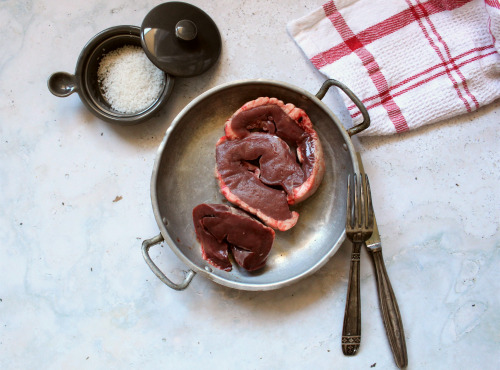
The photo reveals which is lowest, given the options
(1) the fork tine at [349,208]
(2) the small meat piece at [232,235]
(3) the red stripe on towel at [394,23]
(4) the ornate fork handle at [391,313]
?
(4) the ornate fork handle at [391,313]

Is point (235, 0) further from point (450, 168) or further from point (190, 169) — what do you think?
point (450, 168)

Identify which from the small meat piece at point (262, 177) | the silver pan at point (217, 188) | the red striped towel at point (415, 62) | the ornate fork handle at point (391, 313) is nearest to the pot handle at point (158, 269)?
the silver pan at point (217, 188)

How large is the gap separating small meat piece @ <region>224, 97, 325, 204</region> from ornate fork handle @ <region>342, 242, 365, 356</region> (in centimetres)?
29

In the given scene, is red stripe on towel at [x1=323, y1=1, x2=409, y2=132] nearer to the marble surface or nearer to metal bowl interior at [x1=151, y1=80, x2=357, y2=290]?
the marble surface

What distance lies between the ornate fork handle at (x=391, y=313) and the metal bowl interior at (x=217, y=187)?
0.19 metres

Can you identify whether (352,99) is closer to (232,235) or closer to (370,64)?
(370,64)

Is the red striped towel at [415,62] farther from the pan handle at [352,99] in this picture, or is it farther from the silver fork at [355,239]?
the silver fork at [355,239]

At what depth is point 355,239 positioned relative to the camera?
5.54 ft

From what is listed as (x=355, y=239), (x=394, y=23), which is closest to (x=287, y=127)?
(x=355, y=239)

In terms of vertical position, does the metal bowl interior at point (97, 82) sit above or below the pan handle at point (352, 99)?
above

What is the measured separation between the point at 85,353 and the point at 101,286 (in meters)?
0.26

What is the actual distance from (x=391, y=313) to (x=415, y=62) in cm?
94

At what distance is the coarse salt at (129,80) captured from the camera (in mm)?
1829

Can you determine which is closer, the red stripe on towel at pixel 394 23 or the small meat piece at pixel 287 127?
the small meat piece at pixel 287 127
